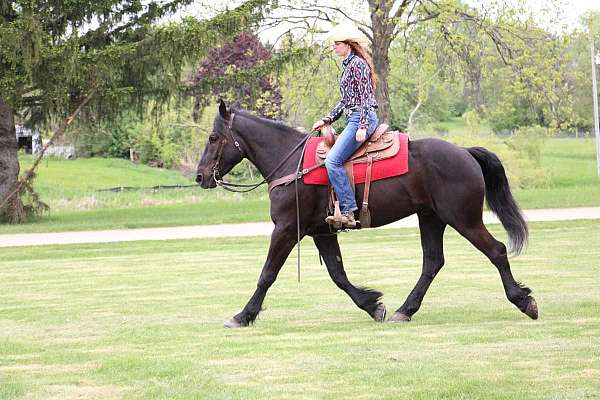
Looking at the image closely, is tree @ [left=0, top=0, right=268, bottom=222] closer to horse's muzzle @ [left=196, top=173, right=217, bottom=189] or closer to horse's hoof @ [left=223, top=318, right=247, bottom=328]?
horse's muzzle @ [left=196, top=173, right=217, bottom=189]

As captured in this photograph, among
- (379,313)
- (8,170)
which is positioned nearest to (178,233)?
(8,170)

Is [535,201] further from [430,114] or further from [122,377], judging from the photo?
[430,114]

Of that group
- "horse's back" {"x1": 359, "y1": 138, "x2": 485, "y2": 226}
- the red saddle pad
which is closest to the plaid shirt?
the red saddle pad

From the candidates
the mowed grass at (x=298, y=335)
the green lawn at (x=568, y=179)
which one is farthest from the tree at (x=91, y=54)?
the mowed grass at (x=298, y=335)

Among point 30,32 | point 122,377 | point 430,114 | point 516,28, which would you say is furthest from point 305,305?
point 430,114

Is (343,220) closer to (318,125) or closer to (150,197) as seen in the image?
(318,125)

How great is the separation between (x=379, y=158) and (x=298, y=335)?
1.99m

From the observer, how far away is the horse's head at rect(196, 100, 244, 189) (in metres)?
10.8

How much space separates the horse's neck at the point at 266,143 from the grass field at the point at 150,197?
1825 cm

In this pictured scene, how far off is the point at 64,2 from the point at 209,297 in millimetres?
18359

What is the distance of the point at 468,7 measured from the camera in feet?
115

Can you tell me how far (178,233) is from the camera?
26109mm

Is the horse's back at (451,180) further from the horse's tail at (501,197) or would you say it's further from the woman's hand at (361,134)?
the woman's hand at (361,134)

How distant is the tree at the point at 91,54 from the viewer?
27906mm
